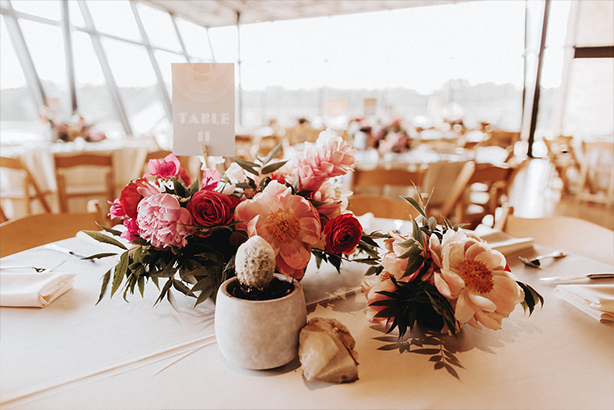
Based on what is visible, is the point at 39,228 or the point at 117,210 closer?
the point at 117,210

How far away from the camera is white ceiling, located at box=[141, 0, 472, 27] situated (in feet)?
28.3

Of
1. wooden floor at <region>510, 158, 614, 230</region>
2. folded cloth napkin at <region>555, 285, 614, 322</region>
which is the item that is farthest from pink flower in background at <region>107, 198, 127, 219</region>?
wooden floor at <region>510, 158, 614, 230</region>

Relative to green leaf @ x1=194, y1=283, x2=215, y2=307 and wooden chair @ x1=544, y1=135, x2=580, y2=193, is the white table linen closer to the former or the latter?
green leaf @ x1=194, y1=283, x2=215, y2=307

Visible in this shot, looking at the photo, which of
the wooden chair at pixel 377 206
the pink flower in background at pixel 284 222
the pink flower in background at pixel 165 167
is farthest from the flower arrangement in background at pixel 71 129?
the pink flower in background at pixel 284 222

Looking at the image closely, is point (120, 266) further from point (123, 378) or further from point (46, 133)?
point (46, 133)

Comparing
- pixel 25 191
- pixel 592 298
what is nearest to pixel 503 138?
pixel 592 298

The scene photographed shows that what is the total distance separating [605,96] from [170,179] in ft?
7.48

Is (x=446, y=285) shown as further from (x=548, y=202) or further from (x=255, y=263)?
(x=548, y=202)

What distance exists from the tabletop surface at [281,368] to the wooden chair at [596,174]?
4.71 m

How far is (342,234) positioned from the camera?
0.63 metres

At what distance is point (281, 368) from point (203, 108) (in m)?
0.60

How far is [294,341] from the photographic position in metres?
0.52

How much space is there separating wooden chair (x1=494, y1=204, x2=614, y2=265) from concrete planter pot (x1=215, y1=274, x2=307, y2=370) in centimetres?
112

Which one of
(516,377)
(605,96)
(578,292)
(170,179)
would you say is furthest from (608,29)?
(170,179)
